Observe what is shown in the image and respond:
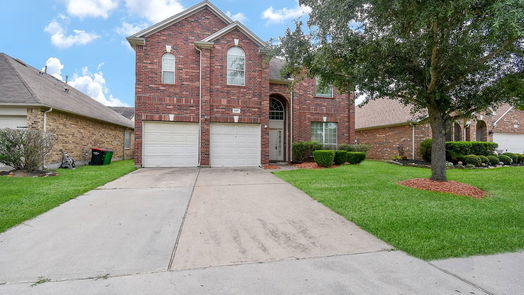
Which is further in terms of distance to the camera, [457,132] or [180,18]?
[457,132]

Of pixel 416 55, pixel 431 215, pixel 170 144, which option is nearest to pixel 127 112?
pixel 170 144

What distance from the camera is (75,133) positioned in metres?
13.0

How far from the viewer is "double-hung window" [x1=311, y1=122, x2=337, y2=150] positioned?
49.4 feet

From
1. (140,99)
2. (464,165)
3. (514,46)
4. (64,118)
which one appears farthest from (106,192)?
(464,165)

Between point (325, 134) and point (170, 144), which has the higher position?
point (325, 134)

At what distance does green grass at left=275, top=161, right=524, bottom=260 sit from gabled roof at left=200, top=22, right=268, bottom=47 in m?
8.27

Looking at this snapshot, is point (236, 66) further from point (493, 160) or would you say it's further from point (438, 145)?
point (493, 160)

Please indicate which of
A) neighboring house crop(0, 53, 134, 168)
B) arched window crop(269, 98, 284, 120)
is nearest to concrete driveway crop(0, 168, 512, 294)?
neighboring house crop(0, 53, 134, 168)

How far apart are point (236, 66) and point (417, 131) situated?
12142mm

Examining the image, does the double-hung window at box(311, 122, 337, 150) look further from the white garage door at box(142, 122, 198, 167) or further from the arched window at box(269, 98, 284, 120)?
the white garage door at box(142, 122, 198, 167)

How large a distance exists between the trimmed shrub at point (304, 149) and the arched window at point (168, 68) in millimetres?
7202

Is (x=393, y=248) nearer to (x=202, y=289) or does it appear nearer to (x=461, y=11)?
(x=202, y=289)

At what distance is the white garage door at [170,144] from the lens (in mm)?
11770

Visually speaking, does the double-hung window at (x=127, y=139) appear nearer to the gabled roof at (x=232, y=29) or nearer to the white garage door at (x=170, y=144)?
the white garage door at (x=170, y=144)
